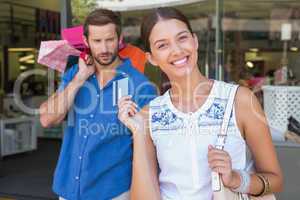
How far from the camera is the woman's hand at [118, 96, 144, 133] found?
149 cm

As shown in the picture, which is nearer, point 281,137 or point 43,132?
point 281,137

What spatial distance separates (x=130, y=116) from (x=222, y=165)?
15.5 inches

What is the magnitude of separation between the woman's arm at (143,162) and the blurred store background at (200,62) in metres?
0.32

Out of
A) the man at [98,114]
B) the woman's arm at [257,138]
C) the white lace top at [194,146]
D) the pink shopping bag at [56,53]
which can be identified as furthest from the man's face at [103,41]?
the woman's arm at [257,138]

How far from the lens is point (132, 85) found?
1839mm

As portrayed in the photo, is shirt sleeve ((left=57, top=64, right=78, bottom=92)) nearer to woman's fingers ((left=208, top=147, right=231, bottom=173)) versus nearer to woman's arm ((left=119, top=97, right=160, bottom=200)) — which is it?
woman's arm ((left=119, top=97, right=160, bottom=200))

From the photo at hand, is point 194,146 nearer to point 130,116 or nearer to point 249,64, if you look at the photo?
point 130,116

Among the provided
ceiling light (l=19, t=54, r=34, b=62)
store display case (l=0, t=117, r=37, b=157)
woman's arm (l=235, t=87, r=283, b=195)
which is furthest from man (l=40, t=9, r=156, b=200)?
ceiling light (l=19, t=54, r=34, b=62)

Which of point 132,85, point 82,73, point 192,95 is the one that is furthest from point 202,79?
point 82,73

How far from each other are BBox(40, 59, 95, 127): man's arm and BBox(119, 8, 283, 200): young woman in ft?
1.49

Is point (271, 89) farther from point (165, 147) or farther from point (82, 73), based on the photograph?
point (165, 147)

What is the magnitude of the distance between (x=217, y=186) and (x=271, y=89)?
127 inches

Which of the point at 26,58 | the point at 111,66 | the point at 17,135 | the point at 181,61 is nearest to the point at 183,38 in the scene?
the point at 181,61

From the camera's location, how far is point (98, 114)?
1.84 m
